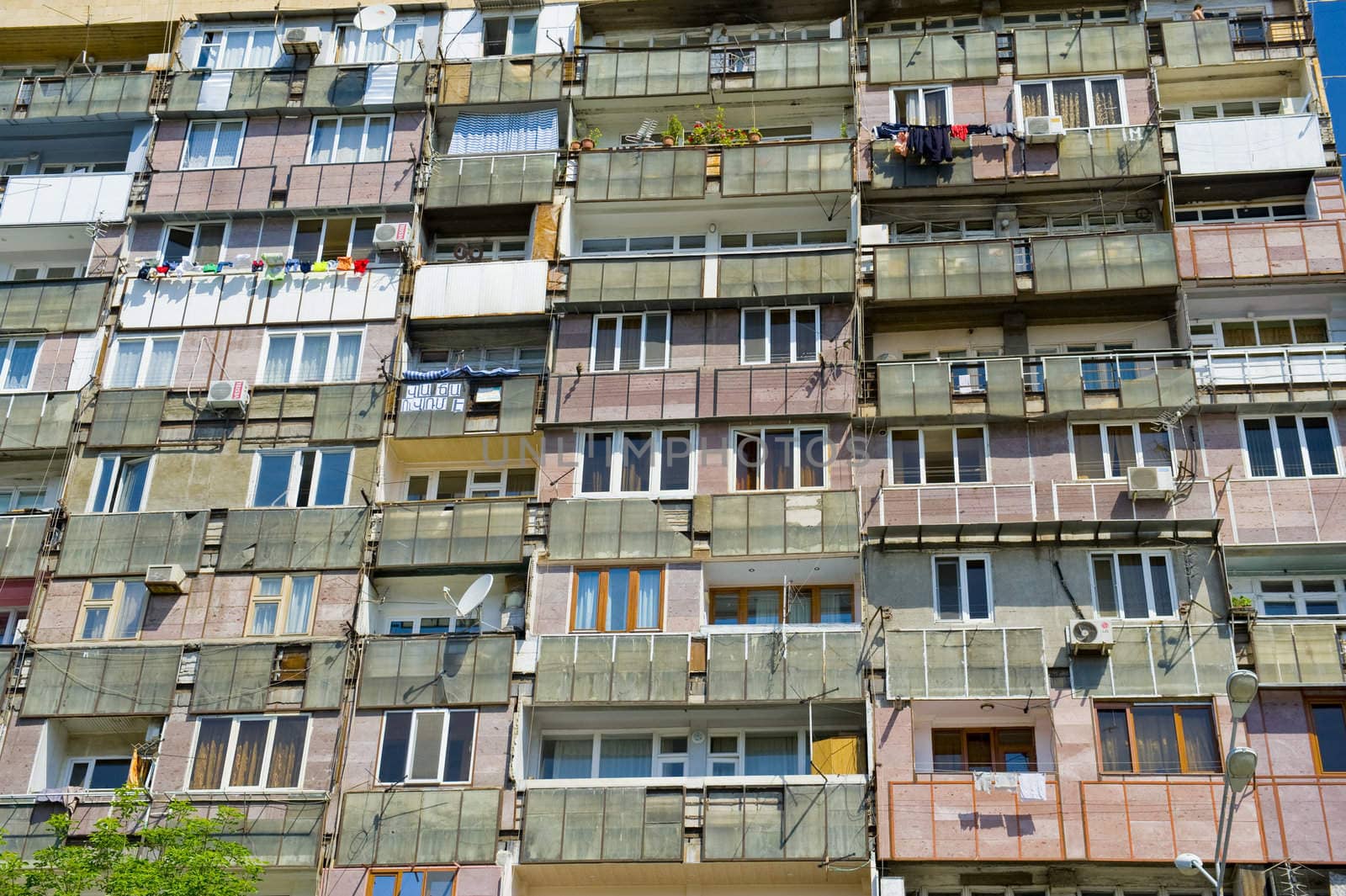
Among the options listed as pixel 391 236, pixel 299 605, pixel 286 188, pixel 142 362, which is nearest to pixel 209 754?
pixel 299 605

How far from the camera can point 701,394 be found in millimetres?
36125

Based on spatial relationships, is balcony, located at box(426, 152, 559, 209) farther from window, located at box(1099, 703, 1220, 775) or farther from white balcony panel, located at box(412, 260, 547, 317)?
window, located at box(1099, 703, 1220, 775)

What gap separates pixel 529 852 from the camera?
103ft

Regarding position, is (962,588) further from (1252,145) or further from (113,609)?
(113,609)

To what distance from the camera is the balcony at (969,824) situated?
30156 millimetres

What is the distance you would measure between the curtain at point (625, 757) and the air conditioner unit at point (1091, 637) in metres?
9.25

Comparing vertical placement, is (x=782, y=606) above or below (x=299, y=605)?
above

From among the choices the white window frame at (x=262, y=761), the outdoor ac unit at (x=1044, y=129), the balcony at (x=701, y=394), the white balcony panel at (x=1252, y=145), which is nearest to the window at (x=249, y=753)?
the white window frame at (x=262, y=761)

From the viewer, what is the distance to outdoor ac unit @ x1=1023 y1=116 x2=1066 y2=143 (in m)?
38.1

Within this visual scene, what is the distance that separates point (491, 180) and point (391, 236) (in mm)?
3050

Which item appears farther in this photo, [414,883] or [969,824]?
[414,883]

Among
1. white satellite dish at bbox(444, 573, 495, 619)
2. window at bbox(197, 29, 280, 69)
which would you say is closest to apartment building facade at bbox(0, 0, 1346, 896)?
window at bbox(197, 29, 280, 69)

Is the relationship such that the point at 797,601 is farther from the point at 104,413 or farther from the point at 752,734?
the point at 104,413

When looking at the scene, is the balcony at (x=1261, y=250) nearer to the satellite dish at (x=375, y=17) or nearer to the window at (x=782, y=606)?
the window at (x=782, y=606)
